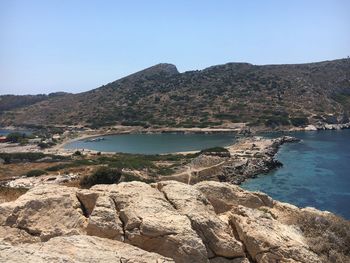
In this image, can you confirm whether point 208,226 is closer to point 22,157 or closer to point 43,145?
point 22,157

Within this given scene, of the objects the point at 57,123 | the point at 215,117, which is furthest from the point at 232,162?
the point at 57,123

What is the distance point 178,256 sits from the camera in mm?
11156

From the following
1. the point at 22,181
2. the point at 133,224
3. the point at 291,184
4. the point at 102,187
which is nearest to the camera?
the point at 133,224

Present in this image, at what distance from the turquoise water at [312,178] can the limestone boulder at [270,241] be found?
40.6 m

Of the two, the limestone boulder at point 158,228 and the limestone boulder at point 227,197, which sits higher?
the limestone boulder at point 158,228

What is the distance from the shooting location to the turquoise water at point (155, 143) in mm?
121188

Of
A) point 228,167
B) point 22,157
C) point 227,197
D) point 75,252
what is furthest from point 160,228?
point 22,157

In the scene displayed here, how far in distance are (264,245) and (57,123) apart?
637ft

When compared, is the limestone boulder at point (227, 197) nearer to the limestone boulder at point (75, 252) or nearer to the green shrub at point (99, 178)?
the limestone boulder at point (75, 252)

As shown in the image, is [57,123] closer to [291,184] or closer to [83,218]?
[291,184]

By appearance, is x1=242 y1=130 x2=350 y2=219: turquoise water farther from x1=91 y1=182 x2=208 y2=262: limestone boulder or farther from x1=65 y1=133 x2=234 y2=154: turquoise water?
x1=91 y1=182 x2=208 y2=262: limestone boulder

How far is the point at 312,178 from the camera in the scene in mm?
72250

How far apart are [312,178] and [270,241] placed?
6217 centimetres

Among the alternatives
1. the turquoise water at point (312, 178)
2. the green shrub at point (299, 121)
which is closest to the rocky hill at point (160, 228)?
the turquoise water at point (312, 178)
